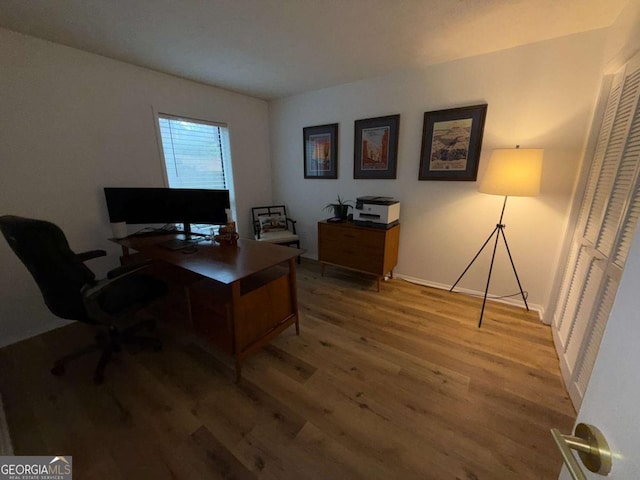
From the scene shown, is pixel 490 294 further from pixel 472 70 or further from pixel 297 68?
pixel 297 68

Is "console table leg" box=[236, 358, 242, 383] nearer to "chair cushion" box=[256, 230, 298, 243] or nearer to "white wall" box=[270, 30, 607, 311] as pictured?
"chair cushion" box=[256, 230, 298, 243]

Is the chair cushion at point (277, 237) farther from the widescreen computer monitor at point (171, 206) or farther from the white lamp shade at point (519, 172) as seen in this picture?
the white lamp shade at point (519, 172)

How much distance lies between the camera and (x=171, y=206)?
93.4 inches

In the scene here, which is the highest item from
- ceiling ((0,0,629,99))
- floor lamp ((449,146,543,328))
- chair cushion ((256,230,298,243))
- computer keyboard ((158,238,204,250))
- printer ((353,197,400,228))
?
ceiling ((0,0,629,99))

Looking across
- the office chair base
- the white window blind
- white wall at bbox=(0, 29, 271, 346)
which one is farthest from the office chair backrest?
the white window blind

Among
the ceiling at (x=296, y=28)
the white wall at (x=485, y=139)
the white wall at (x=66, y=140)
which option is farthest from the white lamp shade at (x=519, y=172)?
the white wall at (x=66, y=140)

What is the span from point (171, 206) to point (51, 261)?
3.45 ft

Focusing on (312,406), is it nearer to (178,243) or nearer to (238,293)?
(238,293)

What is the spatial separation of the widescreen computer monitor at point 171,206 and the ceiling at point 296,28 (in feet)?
3.96

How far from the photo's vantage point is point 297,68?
259cm

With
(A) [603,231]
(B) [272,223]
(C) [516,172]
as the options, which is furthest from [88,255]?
(A) [603,231]

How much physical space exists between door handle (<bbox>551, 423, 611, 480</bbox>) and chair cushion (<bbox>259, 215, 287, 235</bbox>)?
3464 millimetres

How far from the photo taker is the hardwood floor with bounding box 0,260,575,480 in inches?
47.8

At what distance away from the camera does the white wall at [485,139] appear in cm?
205
